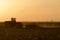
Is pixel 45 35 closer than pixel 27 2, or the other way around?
pixel 45 35

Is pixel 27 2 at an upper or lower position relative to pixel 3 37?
upper

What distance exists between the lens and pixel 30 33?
116cm

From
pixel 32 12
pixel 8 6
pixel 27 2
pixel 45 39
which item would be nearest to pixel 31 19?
pixel 32 12

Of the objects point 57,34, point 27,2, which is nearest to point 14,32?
point 57,34

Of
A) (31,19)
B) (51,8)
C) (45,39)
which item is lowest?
(45,39)

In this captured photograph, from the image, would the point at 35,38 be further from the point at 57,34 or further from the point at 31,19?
the point at 31,19

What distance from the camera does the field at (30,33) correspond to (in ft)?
3.78

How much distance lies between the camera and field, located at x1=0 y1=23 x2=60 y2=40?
115 cm

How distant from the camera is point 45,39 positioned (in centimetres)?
115

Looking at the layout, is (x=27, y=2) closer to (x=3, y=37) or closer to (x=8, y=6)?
(x=8, y=6)

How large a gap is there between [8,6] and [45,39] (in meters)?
0.66

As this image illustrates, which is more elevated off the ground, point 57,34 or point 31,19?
point 31,19

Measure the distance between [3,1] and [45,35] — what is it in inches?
28.1

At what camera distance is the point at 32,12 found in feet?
5.01
